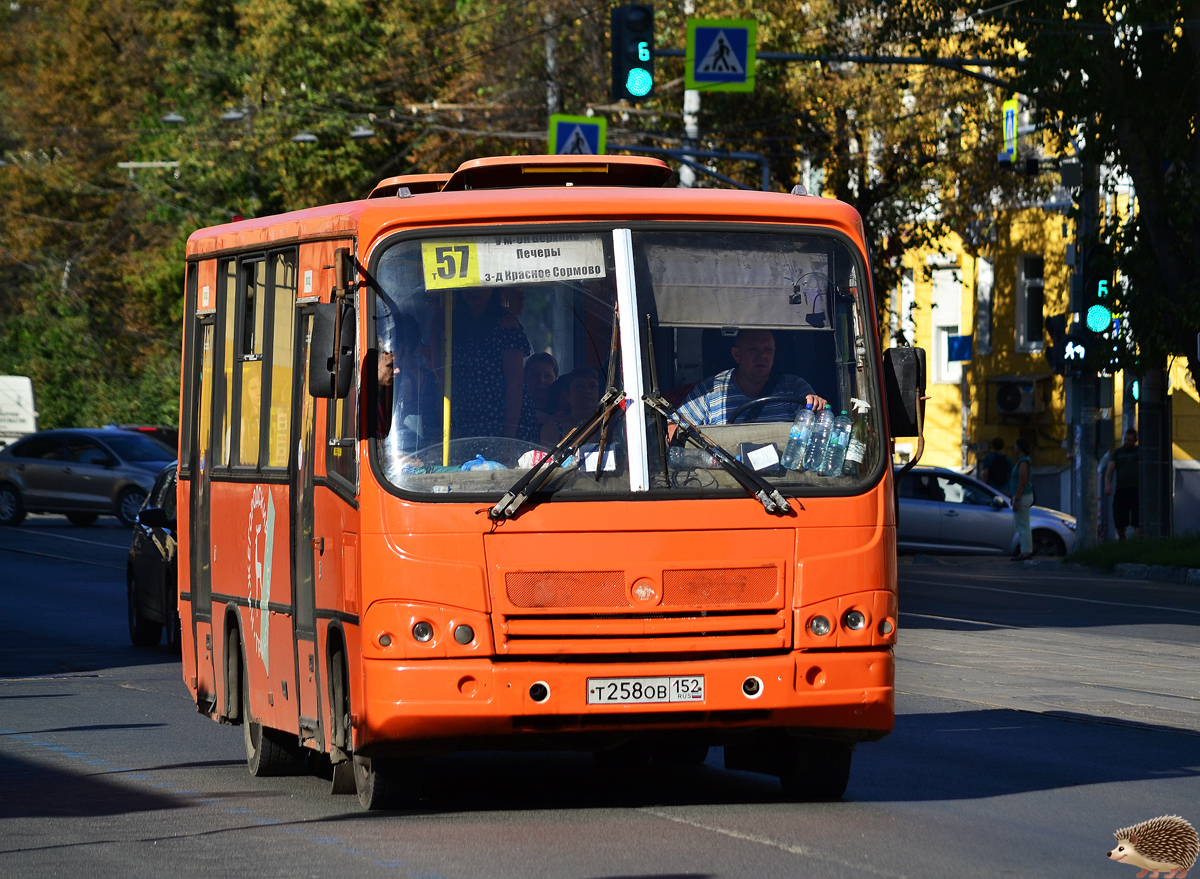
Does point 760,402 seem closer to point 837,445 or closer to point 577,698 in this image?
point 837,445

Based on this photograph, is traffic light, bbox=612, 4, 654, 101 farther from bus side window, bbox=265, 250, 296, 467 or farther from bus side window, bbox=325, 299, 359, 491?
bus side window, bbox=325, 299, 359, 491

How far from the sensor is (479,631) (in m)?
8.09

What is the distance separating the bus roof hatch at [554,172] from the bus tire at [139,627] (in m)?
9.10

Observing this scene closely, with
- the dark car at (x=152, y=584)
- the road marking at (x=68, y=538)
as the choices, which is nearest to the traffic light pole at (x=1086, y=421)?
the road marking at (x=68, y=538)

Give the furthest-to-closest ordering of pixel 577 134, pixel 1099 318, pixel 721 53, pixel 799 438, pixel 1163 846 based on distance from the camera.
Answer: pixel 577 134 < pixel 1099 318 < pixel 721 53 < pixel 799 438 < pixel 1163 846

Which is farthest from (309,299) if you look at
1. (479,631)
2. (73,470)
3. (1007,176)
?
(1007,176)

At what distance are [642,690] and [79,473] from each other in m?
29.7

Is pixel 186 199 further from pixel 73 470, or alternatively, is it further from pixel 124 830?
pixel 124 830

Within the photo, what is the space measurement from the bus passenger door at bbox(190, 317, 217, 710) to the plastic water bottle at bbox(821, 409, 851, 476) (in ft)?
11.3

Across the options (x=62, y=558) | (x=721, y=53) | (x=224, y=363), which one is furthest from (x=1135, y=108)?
(x=224, y=363)

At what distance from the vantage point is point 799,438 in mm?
8617

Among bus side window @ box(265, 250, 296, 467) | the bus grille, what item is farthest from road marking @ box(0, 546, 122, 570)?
the bus grille

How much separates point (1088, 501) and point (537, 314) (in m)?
21.9

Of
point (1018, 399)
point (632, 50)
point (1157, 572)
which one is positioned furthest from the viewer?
point (1018, 399)
